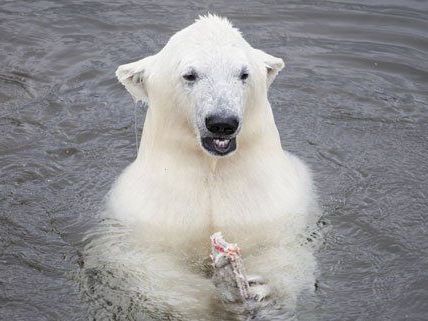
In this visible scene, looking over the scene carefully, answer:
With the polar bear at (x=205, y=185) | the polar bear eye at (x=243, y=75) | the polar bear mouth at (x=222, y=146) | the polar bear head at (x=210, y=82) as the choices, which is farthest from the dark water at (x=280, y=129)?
the polar bear eye at (x=243, y=75)

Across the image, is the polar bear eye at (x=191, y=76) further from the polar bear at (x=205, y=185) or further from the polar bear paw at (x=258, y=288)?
the polar bear paw at (x=258, y=288)

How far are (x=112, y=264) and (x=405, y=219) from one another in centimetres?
236

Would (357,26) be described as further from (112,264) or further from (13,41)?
(112,264)

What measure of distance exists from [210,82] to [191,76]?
6.4 inches

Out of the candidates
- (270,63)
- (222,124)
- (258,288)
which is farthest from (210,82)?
(258,288)

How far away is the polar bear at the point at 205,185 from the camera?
19.4ft

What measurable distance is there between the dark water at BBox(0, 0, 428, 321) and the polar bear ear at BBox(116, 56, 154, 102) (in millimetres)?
1214

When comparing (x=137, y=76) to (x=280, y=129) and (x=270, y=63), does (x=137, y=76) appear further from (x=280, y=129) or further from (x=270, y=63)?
(x=280, y=129)

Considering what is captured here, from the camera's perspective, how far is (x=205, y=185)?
6.12 meters

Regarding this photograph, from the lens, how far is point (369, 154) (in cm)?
830

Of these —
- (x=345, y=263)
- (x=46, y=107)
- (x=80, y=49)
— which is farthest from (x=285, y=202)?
(x=80, y=49)

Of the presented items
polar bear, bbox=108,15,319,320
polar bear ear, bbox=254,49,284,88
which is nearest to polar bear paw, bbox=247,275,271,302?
polar bear, bbox=108,15,319,320

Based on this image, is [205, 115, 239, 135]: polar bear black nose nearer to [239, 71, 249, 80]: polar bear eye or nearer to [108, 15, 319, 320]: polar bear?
[108, 15, 319, 320]: polar bear

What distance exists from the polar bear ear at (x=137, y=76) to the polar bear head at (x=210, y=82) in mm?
35
